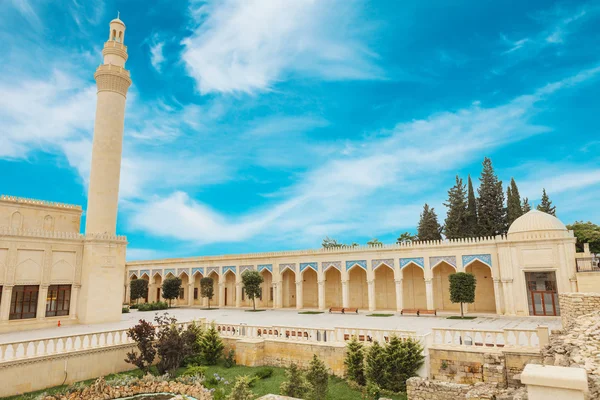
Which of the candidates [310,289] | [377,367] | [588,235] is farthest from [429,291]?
[588,235]

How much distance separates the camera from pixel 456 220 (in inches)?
1452

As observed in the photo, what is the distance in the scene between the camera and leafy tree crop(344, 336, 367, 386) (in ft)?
34.5

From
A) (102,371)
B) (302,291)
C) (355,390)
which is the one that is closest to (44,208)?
(302,291)

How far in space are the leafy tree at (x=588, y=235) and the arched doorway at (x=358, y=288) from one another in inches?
813

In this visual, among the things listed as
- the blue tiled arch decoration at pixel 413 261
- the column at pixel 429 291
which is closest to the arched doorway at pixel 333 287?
the blue tiled arch decoration at pixel 413 261

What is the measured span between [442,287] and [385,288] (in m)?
4.11

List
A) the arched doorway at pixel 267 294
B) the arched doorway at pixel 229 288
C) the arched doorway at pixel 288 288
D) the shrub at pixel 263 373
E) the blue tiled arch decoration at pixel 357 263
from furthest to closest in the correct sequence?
the arched doorway at pixel 229 288 < the arched doorway at pixel 267 294 < the arched doorway at pixel 288 288 < the blue tiled arch decoration at pixel 357 263 < the shrub at pixel 263 373

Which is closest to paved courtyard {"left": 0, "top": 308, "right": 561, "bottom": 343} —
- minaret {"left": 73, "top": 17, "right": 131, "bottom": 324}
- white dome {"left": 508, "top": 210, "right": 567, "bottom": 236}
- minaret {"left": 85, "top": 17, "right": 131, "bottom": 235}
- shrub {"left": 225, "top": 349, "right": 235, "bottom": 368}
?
minaret {"left": 73, "top": 17, "right": 131, "bottom": 324}

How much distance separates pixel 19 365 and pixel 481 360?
38.3 feet

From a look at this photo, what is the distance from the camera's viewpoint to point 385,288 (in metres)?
29.2

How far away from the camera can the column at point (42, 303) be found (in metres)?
18.8

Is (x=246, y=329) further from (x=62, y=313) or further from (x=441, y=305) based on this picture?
(x=441, y=305)

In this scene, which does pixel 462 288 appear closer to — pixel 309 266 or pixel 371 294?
pixel 371 294

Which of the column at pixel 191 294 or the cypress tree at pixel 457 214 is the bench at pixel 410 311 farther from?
the column at pixel 191 294
